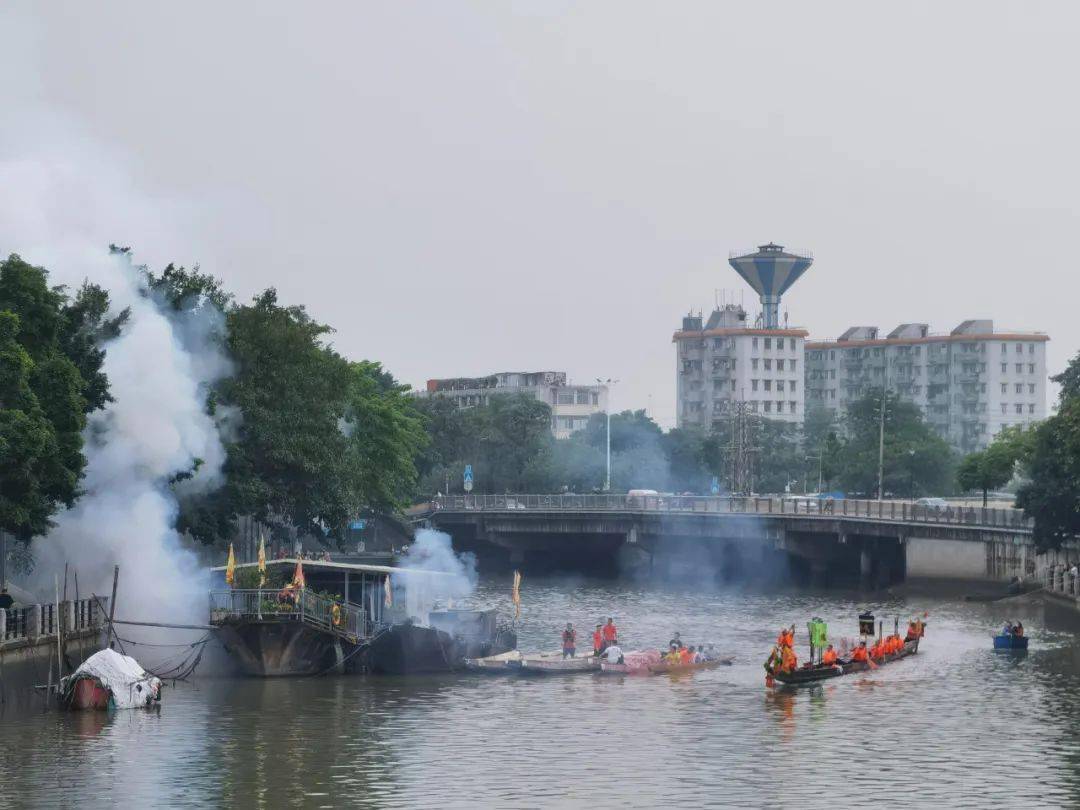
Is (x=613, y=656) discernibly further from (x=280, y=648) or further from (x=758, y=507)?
(x=758, y=507)

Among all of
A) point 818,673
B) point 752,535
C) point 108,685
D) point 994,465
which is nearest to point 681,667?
point 818,673

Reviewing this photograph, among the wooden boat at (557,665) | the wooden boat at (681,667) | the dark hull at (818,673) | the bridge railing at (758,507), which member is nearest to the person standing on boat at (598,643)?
the wooden boat at (557,665)

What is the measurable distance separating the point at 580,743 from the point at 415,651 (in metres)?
17.0

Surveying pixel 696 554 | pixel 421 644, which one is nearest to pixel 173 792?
pixel 421 644

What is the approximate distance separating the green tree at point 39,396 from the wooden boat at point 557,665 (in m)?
18.1

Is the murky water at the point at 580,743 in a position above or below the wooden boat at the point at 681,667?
below

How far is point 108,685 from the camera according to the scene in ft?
205

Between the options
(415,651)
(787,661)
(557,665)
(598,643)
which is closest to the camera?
(787,661)

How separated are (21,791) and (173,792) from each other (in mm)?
3751

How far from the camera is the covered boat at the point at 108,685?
6188 centimetres

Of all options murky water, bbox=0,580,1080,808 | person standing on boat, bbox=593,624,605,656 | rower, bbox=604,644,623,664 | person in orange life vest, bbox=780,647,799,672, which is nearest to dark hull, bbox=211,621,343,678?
murky water, bbox=0,580,1080,808

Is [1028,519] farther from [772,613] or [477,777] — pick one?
[477,777]

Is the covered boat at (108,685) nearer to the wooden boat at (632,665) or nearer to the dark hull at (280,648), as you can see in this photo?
the dark hull at (280,648)

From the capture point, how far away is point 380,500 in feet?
440
